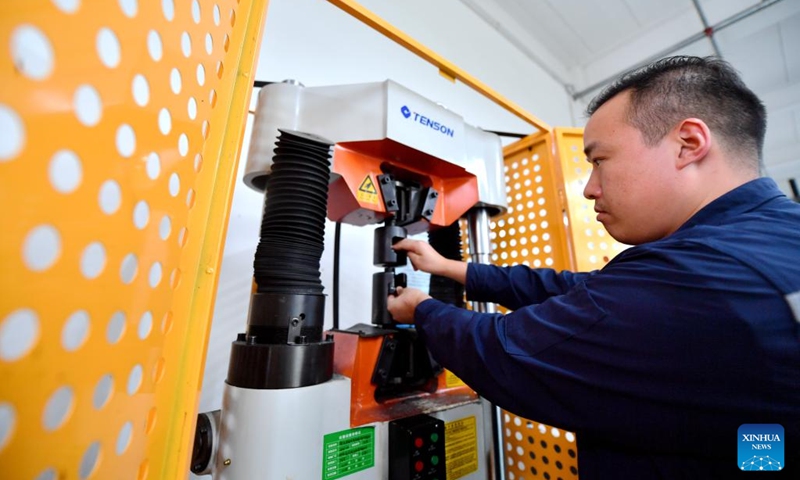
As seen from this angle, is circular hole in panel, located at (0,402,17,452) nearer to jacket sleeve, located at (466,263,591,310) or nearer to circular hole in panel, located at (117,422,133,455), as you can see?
circular hole in panel, located at (117,422,133,455)

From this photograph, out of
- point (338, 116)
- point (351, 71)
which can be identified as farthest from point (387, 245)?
point (351, 71)

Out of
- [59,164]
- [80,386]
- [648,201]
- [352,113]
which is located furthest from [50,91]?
[648,201]

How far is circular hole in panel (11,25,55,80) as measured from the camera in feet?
0.43

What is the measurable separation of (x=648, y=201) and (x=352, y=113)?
21.5 inches

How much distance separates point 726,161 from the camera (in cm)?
54

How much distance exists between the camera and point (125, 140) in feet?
0.61

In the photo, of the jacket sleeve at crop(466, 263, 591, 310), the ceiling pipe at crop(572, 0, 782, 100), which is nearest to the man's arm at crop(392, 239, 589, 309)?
the jacket sleeve at crop(466, 263, 591, 310)

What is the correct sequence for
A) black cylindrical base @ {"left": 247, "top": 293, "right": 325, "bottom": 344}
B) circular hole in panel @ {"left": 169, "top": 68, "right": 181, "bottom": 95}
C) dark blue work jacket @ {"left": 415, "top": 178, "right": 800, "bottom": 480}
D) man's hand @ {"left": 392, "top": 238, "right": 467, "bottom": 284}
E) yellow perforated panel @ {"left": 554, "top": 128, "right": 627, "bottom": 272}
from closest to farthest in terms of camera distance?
circular hole in panel @ {"left": 169, "top": 68, "right": 181, "bottom": 95}, dark blue work jacket @ {"left": 415, "top": 178, "right": 800, "bottom": 480}, black cylindrical base @ {"left": 247, "top": 293, "right": 325, "bottom": 344}, man's hand @ {"left": 392, "top": 238, "right": 467, "bottom": 284}, yellow perforated panel @ {"left": 554, "top": 128, "right": 627, "bottom": 272}

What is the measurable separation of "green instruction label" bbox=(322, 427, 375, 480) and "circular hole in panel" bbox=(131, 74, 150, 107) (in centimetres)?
46

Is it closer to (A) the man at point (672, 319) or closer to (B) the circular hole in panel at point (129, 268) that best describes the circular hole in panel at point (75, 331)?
(B) the circular hole in panel at point (129, 268)

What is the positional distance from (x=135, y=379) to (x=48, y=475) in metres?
0.07

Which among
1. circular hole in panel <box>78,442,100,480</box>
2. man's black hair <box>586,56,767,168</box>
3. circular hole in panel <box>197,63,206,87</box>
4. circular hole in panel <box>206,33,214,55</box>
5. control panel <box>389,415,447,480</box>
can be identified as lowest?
control panel <box>389,415,447,480</box>

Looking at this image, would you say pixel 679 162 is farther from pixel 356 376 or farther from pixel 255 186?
pixel 255 186

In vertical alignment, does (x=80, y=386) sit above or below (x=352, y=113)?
below
